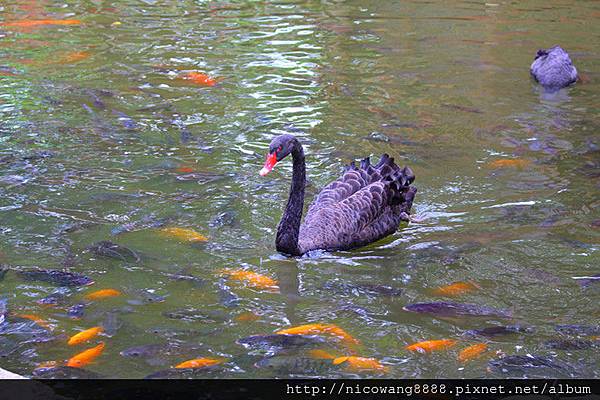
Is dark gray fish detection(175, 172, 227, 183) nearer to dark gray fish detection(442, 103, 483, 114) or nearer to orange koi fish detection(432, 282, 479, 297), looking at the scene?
orange koi fish detection(432, 282, 479, 297)

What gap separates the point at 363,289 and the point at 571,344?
118 cm

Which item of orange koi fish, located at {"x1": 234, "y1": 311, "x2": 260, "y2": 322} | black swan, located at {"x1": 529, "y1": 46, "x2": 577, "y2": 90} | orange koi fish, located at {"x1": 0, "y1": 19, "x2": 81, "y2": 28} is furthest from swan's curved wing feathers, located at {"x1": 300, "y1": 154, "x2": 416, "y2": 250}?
orange koi fish, located at {"x1": 0, "y1": 19, "x2": 81, "y2": 28}

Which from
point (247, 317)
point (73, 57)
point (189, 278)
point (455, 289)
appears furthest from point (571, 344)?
point (73, 57)

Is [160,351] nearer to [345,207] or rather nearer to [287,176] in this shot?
[345,207]

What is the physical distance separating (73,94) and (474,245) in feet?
15.1

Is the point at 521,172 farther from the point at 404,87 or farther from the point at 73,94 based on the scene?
A: the point at 73,94

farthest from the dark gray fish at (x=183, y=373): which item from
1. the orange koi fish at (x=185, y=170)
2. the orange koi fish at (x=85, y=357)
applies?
the orange koi fish at (x=185, y=170)

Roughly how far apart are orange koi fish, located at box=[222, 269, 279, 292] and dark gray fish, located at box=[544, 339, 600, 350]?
1520mm

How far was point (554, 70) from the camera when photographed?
9.16 m

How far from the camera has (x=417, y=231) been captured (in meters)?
5.99

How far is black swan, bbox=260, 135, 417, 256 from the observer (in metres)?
5.47

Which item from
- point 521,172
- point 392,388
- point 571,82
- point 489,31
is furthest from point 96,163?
point 489,31

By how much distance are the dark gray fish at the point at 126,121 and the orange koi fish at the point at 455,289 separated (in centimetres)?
365

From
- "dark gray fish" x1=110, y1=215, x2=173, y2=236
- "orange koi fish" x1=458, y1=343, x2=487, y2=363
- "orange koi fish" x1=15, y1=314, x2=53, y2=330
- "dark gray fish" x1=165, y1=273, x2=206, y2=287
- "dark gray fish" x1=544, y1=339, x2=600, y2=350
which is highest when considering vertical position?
"orange koi fish" x1=15, y1=314, x2=53, y2=330
